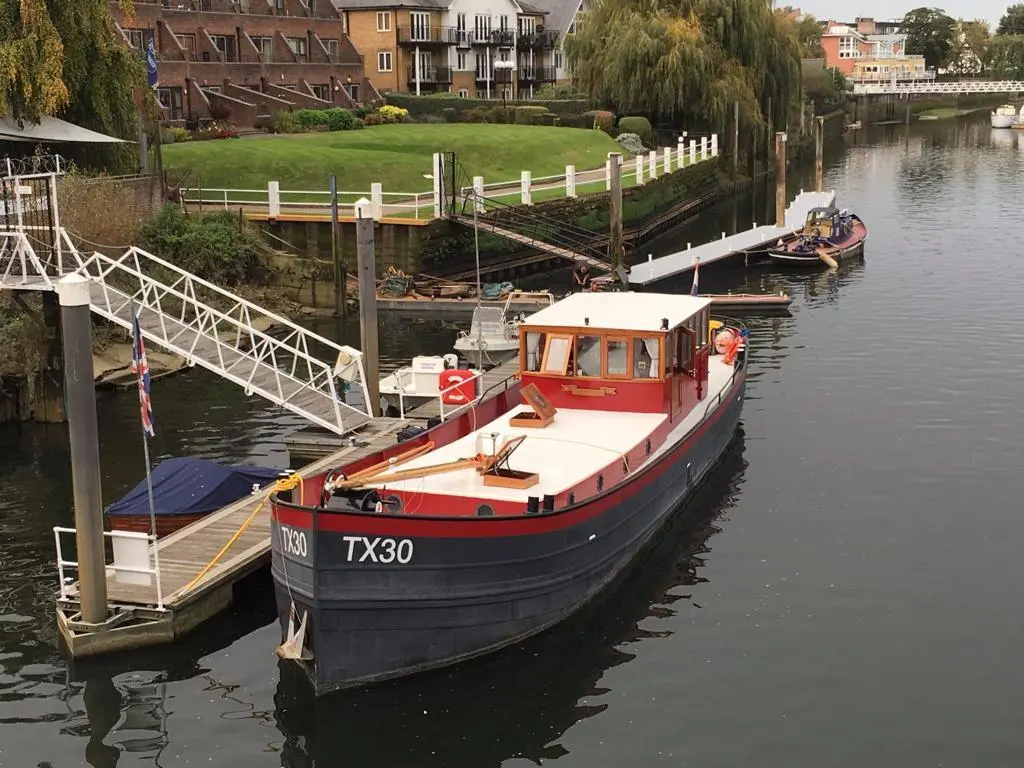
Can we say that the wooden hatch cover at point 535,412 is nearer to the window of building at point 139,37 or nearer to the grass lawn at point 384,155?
the grass lawn at point 384,155

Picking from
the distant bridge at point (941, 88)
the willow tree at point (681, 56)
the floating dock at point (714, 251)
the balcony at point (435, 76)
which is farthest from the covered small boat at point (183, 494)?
the distant bridge at point (941, 88)

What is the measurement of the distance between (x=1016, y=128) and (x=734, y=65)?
70.0 m

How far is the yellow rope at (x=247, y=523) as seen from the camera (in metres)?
17.5

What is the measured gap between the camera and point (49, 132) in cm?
3784

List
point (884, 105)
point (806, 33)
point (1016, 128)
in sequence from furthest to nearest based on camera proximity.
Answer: point (884, 105), point (1016, 128), point (806, 33)

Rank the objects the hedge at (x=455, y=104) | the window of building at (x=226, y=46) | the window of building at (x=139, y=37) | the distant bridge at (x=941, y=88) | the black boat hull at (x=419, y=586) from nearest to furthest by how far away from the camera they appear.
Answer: the black boat hull at (x=419, y=586) → the window of building at (x=139, y=37) → the window of building at (x=226, y=46) → the hedge at (x=455, y=104) → the distant bridge at (x=941, y=88)

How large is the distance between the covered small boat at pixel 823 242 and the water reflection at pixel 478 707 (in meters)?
33.0

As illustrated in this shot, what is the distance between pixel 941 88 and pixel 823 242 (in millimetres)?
122268

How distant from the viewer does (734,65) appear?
252 feet

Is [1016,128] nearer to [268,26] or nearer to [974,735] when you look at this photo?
[268,26]

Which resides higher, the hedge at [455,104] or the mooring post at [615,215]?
the hedge at [455,104]

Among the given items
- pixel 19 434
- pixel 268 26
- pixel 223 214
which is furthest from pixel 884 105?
pixel 19 434

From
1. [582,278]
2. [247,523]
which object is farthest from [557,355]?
[582,278]

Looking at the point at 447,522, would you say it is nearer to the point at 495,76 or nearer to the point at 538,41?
the point at 495,76
